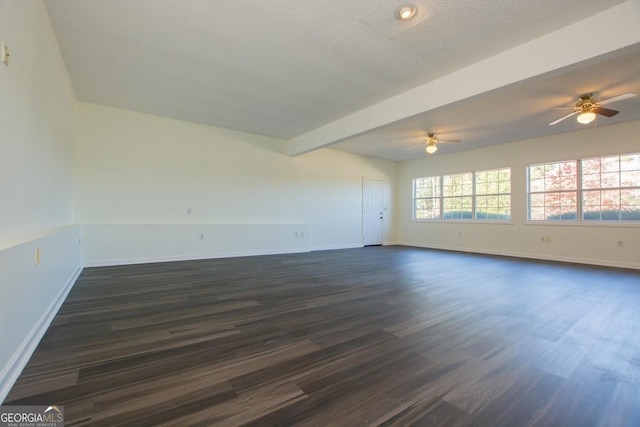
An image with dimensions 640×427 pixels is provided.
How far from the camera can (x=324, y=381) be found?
62.0 inches

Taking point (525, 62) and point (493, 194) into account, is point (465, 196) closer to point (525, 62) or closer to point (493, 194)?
point (493, 194)

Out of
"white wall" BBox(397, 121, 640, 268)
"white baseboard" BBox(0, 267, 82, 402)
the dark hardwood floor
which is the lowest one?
the dark hardwood floor

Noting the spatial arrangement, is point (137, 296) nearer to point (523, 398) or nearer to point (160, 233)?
point (160, 233)

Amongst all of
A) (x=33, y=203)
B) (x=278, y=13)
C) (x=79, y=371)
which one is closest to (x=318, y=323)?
(x=79, y=371)

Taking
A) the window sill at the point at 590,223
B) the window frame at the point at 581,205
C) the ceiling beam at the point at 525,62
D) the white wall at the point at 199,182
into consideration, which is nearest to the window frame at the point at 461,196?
the window frame at the point at 581,205

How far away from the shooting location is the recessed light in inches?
95.7

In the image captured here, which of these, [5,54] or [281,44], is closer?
[5,54]

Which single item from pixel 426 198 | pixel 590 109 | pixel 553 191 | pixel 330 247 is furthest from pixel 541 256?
pixel 330 247

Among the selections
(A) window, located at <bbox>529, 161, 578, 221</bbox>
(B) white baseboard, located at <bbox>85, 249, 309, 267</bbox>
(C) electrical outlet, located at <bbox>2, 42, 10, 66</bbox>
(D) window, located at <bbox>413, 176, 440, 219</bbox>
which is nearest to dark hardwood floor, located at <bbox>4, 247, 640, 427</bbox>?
(B) white baseboard, located at <bbox>85, 249, 309, 267</bbox>

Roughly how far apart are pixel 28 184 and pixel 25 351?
1.18 metres

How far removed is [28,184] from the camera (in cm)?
213

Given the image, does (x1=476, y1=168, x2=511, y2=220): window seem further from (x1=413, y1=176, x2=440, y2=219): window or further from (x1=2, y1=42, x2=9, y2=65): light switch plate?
(x1=2, y1=42, x2=9, y2=65): light switch plate

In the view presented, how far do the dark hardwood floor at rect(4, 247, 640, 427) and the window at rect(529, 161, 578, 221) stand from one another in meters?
2.94

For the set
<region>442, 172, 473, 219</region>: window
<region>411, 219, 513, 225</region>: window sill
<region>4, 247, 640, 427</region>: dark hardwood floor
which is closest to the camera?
<region>4, 247, 640, 427</region>: dark hardwood floor
